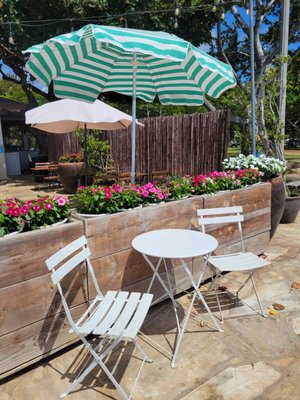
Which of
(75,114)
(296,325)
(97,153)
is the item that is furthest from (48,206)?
(97,153)

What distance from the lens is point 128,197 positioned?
108 inches

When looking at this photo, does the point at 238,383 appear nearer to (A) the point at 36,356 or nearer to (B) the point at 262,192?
(A) the point at 36,356

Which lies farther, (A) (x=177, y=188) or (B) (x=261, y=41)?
(B) (x=261, y=41)

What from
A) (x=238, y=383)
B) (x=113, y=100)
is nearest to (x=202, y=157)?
(x=238, y=383)

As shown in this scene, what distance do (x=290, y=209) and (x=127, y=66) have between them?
12.7 ft

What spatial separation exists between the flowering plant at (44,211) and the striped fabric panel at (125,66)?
1.25m

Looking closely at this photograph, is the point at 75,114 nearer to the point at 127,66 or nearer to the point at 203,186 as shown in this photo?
the point at 127,66

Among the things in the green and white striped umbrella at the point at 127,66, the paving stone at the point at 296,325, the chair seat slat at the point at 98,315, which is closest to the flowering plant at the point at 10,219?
the chair seat slat at the point at 98,315

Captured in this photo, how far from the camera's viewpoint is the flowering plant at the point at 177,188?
313 cm

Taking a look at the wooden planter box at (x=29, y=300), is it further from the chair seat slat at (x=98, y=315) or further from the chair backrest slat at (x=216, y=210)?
the chair backrest slat at (x=216, y=210)

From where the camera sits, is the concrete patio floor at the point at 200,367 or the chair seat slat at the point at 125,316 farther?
the concrete patio floor at the point at 200,367

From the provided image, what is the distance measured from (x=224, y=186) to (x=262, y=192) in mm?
658

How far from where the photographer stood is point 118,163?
32.3 ft

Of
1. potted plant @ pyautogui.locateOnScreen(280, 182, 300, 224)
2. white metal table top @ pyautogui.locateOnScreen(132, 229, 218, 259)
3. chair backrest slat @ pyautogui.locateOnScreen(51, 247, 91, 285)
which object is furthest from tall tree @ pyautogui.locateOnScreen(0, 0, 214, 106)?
chair backrest slat @ pyautogui.locateOnScreen(51, 247, 91, 285)
